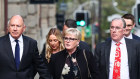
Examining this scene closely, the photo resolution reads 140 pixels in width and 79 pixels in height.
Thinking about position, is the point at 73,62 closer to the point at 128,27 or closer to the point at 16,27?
the point at 16,27

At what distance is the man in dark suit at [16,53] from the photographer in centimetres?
657

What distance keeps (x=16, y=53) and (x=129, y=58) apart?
1756mm

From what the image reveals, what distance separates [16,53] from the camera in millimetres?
6664

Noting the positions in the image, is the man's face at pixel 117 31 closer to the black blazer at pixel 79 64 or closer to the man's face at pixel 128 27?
the black blazer at pixel 79 64

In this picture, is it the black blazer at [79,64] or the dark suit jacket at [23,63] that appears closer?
the dark suit jacket at [23,63]

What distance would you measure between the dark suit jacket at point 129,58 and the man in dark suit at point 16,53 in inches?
36.2

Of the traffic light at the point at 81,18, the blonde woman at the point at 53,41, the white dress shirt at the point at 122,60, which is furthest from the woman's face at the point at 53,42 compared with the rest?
the traffic light at the point at 81,18

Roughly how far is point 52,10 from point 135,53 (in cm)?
2463

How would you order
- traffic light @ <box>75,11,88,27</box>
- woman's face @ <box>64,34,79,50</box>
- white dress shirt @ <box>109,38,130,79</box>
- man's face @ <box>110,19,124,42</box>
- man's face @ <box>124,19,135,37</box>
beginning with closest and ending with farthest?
woman's face @ <box>64,34,79,50</box> → white dress shirt @ <box>109,38,130,79</box> → man's face @ <box>110,19,124,42</box> → man's face @ <box>124,19,135,37</box> → traffic light @ <box>75,11,88,27</box>

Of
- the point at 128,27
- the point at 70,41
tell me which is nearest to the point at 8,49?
the point at 70,41

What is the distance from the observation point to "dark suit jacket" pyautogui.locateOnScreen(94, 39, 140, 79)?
7.20 metres

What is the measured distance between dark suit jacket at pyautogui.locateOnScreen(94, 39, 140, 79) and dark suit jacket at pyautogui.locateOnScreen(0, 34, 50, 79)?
2.95 feet

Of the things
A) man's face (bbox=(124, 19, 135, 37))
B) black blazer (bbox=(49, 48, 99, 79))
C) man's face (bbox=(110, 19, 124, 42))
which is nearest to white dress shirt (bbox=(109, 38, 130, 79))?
man's face (bbox=(110, 19, 124, 42))

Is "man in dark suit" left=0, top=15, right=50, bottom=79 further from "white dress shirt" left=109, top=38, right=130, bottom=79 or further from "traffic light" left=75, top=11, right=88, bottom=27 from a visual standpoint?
"traffic light" left=75, top=11, right=88, bottom=27
